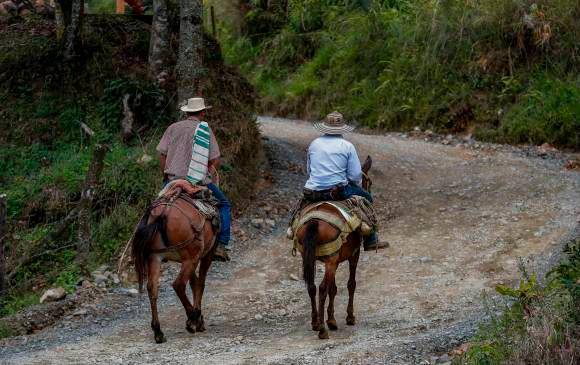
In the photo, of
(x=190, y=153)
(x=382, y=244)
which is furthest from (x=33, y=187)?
(x=382, y=244)

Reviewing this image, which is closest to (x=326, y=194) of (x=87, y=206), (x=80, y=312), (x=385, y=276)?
(x=385, y=276)

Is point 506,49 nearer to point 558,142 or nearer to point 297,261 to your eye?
point 558,142

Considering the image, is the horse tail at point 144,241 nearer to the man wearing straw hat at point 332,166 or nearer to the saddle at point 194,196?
the saddle at point 194,196

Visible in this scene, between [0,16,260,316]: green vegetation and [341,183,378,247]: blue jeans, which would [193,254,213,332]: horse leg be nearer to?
[341,183,378,247]: blue jeans

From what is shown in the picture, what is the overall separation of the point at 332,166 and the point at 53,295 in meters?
4.06

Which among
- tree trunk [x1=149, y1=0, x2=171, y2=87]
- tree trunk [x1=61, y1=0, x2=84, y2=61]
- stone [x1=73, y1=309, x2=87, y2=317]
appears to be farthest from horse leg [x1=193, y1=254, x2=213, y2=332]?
tree trunk [x1=61, y1=0, x2=84, y2=61]

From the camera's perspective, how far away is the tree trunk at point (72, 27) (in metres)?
16.1

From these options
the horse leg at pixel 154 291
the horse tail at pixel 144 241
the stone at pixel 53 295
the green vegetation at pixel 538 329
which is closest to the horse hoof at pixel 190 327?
the horse leg at pixel 154 291

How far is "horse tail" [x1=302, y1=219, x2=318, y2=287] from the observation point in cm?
968

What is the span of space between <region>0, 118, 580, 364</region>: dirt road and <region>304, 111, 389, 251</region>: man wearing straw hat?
4.87 feet

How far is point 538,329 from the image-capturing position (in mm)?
7219

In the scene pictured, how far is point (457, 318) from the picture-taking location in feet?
33.6

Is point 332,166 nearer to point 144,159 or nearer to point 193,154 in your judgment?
point 193,154

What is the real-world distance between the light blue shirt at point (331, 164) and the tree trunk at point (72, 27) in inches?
294
